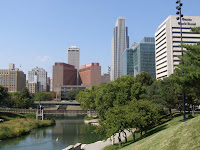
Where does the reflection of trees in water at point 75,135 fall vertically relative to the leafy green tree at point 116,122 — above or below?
below

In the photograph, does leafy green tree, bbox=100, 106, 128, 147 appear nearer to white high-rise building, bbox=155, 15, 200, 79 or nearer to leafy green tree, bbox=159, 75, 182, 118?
leafy green tree, bbox=159, 75, 182, 118

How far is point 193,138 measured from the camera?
21.3m

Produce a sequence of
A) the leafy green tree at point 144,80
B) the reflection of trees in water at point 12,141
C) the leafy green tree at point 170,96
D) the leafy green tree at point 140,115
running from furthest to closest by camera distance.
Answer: the leafy green tree at point 144,80 → the leafy green tree at point 170,96 → the reflection of trees in water at point 12,141 → the leafy green tree at point 140,115

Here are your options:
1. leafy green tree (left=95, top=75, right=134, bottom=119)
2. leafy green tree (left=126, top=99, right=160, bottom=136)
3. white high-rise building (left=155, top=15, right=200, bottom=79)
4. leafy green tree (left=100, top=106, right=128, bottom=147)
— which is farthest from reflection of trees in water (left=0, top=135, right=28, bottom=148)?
white high-rise building (left=155, top=15, right=200, bottom=79)

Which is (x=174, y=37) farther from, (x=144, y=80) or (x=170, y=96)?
(x=170, y=96)

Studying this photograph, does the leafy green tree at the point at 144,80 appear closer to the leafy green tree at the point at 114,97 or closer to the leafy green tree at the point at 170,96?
the leafy green tree at the point at 114,97

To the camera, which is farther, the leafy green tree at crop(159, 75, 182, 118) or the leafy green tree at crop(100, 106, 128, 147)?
the leafy green tree at crop(159, 75, 182, 118)

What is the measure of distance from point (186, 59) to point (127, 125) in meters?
13.7

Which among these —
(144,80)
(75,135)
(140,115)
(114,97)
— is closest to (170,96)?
(114,97)

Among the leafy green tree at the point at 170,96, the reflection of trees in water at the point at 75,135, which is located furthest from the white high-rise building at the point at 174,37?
the leafy green tree at the point at 170,96

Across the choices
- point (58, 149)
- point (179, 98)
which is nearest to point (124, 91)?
point (179, 98)

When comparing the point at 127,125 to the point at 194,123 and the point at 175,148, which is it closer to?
the point at 194,123

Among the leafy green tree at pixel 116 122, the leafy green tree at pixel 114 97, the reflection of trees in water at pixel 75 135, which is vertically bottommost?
the reflection of trees in water at pixel 75 135

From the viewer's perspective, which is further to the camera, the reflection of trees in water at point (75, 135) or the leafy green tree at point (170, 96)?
the reflection of trees in water at point (75, 135)
